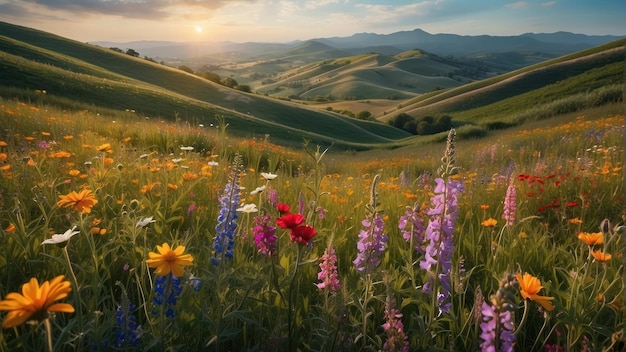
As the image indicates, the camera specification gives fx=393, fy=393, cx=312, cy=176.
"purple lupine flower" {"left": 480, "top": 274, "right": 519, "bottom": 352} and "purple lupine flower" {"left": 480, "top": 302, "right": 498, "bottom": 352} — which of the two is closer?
"purple lupine flower" {"left": 480, "top": 274, "right": 519, "bottom": 352}

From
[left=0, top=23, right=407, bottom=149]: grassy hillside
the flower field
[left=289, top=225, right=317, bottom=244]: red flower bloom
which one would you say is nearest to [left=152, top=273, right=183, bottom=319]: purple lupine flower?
the flower field

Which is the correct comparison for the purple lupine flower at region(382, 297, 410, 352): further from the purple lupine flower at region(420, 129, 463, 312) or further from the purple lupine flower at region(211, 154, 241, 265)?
the purple lupine flower at region(211, 154, 241, 265)

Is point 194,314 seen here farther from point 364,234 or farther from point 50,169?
point 50,169

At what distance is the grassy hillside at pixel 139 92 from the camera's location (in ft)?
76.8

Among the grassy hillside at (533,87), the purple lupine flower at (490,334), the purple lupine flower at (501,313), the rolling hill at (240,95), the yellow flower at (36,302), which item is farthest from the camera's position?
the grassy hillside at (533,87)

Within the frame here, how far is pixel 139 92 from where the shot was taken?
93.4 ft

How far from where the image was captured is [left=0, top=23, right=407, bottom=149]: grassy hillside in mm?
23406

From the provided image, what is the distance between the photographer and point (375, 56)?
197 metres

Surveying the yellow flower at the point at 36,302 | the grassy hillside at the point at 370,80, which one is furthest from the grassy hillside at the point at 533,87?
the grassy hillside at the point at 370,80

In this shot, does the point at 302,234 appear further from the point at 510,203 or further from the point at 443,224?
the point at 510,203

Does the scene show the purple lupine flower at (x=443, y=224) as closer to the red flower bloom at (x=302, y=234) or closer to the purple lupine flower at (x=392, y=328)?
the purple lupine flower at (x=392, y=328)

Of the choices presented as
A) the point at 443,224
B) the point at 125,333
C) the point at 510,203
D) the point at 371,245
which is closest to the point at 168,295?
the point at 125,333

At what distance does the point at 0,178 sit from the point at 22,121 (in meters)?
5.19

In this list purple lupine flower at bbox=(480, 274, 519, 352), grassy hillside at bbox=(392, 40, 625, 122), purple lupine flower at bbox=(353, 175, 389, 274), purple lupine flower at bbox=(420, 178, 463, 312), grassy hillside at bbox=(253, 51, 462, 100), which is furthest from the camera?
grassy hillside at bbox=(253, 51, 462, 100)
